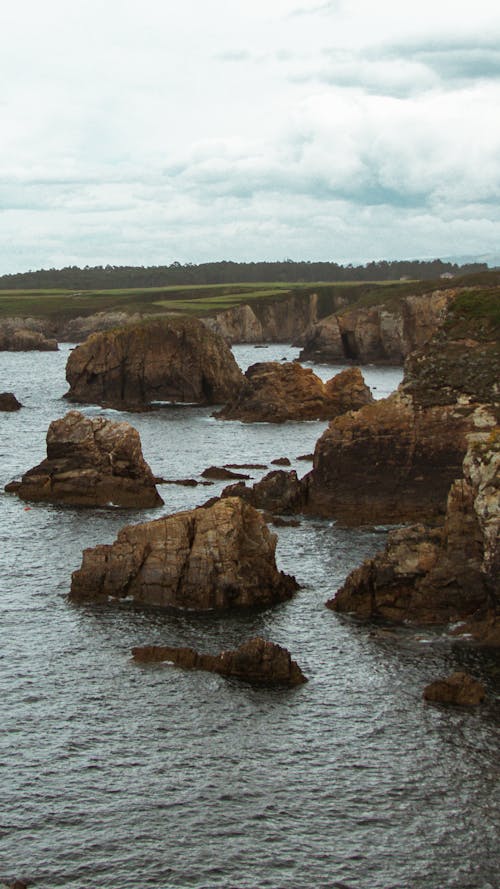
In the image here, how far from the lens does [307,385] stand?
117438 millimetres

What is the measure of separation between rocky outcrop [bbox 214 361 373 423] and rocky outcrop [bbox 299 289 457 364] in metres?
72.7

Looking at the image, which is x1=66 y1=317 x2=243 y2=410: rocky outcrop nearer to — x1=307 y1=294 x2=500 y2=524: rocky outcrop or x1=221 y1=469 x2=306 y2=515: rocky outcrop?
x1=221 y1=469 x2=306 y2=515: rocky outcrop

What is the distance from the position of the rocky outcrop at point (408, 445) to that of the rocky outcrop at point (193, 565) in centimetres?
1500

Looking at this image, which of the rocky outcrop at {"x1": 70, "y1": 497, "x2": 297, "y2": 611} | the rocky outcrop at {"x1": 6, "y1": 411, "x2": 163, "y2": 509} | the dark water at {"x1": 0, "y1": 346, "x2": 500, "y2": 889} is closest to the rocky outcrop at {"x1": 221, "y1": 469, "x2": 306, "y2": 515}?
the rocky outcrop at {"x1": 6, "y1": 411, "x2": 163, "y2": 509}

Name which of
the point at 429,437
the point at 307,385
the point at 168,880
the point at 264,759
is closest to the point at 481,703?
the point at 264,759

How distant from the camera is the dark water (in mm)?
29844

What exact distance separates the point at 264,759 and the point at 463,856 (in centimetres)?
756

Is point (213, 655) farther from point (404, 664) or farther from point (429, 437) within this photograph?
point (429, 437)

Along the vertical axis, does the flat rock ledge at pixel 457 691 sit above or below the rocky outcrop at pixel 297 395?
below

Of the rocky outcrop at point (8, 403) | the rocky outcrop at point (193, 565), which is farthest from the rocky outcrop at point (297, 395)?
the rocky outcrop at point (193, 565)

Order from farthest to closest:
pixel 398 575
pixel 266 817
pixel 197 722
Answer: pixel 398 575 < pixel 197 722 < pixel 266 817

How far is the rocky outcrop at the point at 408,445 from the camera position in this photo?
66.0 m

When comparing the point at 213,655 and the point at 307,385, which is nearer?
the point at 213,655

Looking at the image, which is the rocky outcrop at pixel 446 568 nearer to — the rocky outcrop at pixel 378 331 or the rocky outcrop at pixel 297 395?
the rocky outcrop at pixel 297 395
